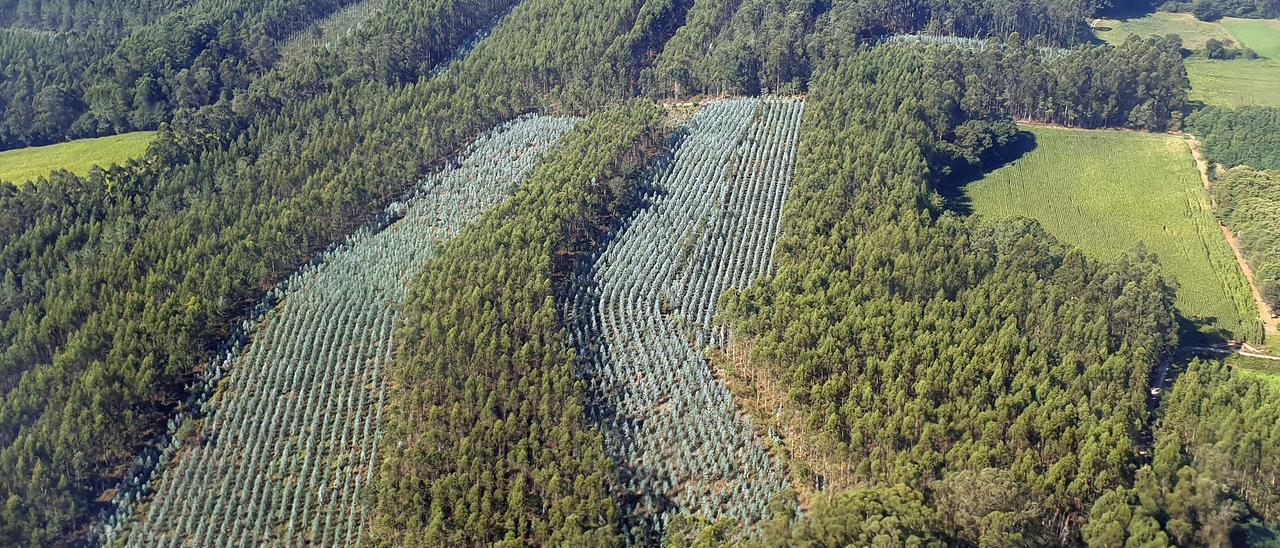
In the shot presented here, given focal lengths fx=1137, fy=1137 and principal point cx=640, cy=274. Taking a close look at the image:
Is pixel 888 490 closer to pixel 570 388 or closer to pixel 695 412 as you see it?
pixel 695 412

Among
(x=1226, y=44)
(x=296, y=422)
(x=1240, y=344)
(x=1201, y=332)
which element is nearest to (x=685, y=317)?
(x=296, y=422)

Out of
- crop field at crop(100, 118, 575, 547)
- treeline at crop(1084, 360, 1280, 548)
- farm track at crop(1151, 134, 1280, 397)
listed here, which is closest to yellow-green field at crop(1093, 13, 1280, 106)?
farm track at crop(1151, 134, 1280, 397)

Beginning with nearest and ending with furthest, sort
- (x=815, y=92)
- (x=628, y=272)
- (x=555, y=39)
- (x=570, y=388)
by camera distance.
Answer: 1. (x=570, y=388)
2. (x=628, y=272)
3. (x=815, y=92)
4. (x=555, y=39)

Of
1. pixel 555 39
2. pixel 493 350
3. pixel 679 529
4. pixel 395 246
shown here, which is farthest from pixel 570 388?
pixel 555 39

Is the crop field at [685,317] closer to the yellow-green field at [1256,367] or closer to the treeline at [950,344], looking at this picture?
the treeline at [950,344]

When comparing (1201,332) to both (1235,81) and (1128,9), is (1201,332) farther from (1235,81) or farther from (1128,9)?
(1128,9)
